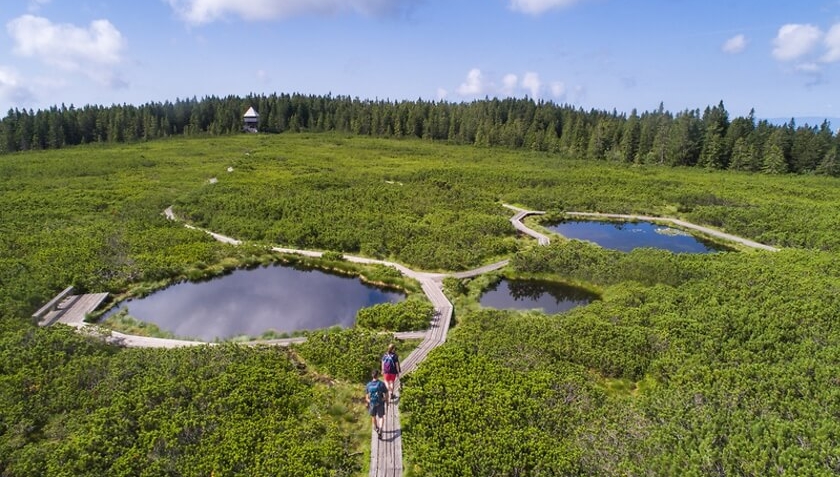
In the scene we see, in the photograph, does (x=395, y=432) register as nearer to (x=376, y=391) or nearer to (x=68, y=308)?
(x=376, y=391)

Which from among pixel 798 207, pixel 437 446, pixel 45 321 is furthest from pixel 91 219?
pixel 798 207

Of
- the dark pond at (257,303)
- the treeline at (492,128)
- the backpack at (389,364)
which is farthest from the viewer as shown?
the treeline at (492,128)

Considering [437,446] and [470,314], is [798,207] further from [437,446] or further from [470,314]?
[437,446]

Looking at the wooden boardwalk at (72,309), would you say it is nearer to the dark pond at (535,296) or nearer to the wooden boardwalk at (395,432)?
the wooden boardwalk at (395,432)

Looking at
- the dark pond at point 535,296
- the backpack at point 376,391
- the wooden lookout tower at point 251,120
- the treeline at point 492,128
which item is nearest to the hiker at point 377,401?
the backpack at point 376,391

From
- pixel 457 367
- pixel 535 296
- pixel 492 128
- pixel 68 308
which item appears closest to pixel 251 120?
pixel 492 128

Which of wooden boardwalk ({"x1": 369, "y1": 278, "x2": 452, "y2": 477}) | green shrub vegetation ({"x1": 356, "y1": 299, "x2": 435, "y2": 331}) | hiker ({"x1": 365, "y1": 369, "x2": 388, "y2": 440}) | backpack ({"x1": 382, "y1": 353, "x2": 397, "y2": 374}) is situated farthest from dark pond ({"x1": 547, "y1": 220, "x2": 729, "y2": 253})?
hiker ({"x1": 365, "y1": 369, "x2": 388, "y2": 440})
